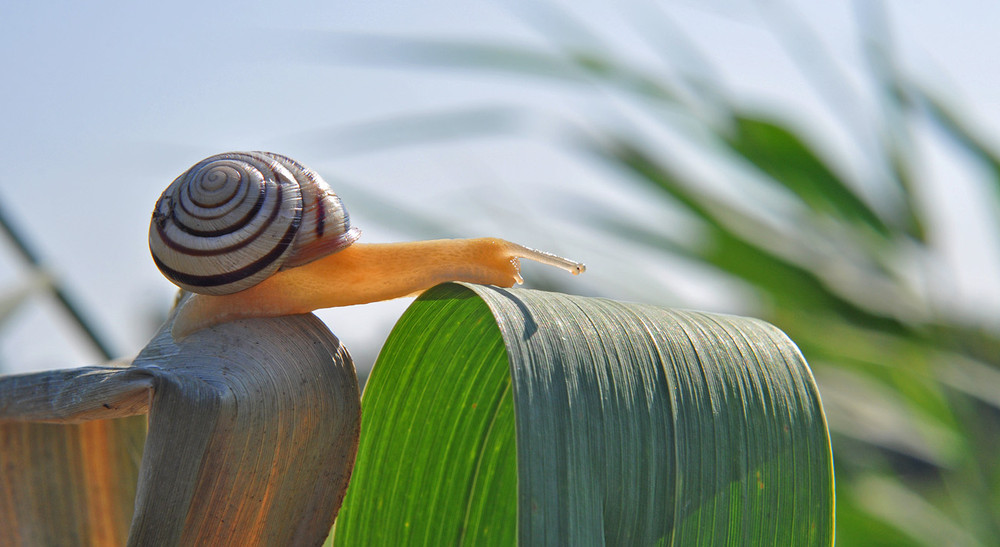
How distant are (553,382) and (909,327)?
1083mm

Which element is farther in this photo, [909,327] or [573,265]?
→ [909,327]

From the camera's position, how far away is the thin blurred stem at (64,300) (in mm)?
611

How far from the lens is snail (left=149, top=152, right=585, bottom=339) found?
531mm

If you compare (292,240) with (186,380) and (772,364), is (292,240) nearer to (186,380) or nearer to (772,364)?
(186,380)

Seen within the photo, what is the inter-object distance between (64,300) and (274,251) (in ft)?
0.78

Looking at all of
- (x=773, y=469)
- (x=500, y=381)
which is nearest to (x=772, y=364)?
(x=773, y=469)

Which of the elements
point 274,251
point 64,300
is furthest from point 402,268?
point 64,300

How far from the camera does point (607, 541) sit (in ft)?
1.24

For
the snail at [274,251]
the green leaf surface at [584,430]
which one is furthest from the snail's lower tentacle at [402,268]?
the green leaf surface at [584,430]

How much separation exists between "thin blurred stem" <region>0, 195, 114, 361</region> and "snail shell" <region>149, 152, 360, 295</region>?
14cm

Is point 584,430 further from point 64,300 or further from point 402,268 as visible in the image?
point 64,300

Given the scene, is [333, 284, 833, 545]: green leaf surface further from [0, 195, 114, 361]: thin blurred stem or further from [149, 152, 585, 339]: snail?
[0, 195, 114, 361]: thin blurred stem

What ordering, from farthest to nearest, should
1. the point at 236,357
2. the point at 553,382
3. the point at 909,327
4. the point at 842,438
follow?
the point at 842,438
the point at 909,327
the point at 236,357
the point at 553,382

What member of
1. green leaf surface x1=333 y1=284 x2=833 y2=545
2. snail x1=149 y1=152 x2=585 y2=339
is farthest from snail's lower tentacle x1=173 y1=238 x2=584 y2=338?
green leaf surface x1=333 y1=284 x2=833 y2=545
